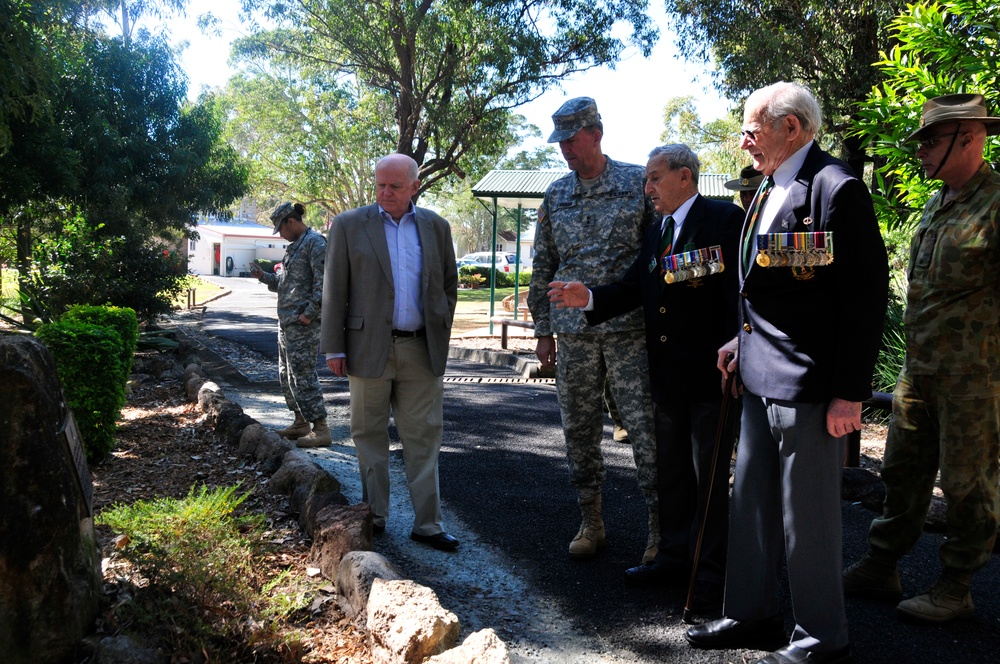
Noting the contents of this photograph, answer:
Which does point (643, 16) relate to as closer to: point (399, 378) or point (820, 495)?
point (399, 378)

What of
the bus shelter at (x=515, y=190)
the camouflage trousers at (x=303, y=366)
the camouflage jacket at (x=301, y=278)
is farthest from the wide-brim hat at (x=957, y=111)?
the bus shelter at (x=515, y=190)

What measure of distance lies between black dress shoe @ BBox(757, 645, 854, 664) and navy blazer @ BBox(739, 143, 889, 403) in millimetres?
865

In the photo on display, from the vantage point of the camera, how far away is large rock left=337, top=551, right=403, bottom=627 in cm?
327

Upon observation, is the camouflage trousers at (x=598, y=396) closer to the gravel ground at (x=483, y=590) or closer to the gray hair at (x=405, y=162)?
the gravel ground at (x=483, y=590)

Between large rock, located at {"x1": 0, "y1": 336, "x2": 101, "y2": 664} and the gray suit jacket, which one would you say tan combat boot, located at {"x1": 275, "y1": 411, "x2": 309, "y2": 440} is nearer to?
the gray suit jacket

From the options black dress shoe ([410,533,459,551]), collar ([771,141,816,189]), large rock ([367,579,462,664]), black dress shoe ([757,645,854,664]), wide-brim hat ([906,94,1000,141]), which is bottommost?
black dress shoe ([410,533,459,551])

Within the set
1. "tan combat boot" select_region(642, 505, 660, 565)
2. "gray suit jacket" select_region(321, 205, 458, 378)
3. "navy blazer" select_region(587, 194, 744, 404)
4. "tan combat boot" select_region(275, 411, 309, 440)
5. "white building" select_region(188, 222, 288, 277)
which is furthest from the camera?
"white building" select_region(188, 222, 288, 277)

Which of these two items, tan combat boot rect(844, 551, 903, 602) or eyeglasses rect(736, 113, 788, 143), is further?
tan combat boot rect(844, 551, 903, 602)

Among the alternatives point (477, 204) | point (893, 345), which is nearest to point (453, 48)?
point (893, 345)

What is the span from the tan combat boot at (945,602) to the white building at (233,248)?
2401 inches

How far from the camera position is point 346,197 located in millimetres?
46344

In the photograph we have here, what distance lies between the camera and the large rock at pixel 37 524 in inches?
102

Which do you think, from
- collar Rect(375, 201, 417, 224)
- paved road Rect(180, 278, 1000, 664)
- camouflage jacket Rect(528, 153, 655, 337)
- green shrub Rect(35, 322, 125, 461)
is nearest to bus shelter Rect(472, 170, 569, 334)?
paved road Rect(180, 278, 1000, 664)

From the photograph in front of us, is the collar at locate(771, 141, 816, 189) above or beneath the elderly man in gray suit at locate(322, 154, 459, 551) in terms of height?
above
